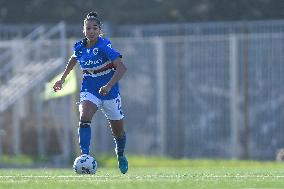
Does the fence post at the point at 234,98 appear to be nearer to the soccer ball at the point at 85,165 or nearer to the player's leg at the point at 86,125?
the player's leg at the point at 86,125

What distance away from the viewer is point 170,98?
91.6 feet

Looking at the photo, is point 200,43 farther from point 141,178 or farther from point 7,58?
point 141,178

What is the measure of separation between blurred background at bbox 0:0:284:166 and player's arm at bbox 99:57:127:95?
1172 centimetres

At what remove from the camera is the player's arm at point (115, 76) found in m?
14.4

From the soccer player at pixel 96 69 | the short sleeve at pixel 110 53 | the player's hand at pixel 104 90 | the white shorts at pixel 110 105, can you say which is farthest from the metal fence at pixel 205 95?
the player's hand at pixel 104 90

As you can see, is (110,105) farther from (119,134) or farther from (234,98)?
(234,98)

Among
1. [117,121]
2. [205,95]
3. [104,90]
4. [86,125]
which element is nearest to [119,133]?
[117,121]

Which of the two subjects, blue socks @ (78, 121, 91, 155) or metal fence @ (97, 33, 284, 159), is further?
metal fence @ (97, 33, 284, 159)

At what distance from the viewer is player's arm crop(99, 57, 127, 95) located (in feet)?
47.4

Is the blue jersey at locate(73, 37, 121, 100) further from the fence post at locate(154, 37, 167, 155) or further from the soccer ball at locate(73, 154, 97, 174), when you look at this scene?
the fence post at locate(154, 37, 167, 155)

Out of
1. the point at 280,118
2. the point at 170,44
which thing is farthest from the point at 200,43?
the point at 280,118

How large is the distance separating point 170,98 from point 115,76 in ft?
43.6

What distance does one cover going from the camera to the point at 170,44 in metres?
27.8

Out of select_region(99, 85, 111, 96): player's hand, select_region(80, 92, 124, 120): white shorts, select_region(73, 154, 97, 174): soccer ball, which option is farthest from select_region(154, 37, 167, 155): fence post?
select_region(73, 154, 97, 174): soccer ball
